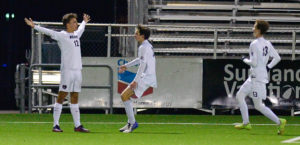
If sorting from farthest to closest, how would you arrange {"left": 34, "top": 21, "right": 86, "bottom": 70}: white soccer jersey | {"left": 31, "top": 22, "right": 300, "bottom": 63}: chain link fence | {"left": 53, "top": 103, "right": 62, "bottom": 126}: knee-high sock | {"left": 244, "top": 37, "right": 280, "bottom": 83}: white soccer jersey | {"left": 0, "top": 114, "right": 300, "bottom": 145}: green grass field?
1. {"left": 31, "top": 22, "right": 300, "bottom": 63}: chain link fence
2. {"left": 53, "top": 103, "right": 62, "bottom": 126}: knee-high sock
3. {"left": 34, "top": 21, "right": 86, "bottom": 70}: white soccer jersey
4. {"left": 244, "top": 37, "right": 280, "bottom": 83}: white soccer jersey
5. {"left": 0, "top": 114, "right": 300, "bottom": 145}: green grass field

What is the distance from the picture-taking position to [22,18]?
3872cm

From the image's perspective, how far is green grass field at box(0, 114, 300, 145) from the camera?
1416 centimetres

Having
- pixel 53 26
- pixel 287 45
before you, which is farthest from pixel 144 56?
pixel 287 45

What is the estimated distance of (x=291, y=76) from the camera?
21.9 m

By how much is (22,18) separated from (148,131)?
23.2 m

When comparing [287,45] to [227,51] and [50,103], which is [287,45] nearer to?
[227,51]

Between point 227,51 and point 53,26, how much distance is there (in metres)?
4.57

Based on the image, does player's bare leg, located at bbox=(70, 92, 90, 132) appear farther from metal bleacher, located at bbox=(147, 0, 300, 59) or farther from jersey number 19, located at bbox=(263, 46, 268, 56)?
metal bleacher, located at bbox=(147, 0, 300, 59)

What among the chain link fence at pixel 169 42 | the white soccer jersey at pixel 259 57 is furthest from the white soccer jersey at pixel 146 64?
the chain link fence at pixel 169 42

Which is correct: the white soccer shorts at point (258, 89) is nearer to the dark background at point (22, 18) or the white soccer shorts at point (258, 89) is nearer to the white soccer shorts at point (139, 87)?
the white soccer shorts at point (139, 87)

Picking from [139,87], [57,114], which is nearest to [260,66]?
[139,87]

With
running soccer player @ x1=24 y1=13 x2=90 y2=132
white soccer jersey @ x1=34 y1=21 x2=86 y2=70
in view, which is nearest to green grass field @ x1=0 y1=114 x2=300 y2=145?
running soccer player @ x1=24 y1=13 x2=90 y2=132

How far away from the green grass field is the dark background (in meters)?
13.0

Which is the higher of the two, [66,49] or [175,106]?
[66,49]
